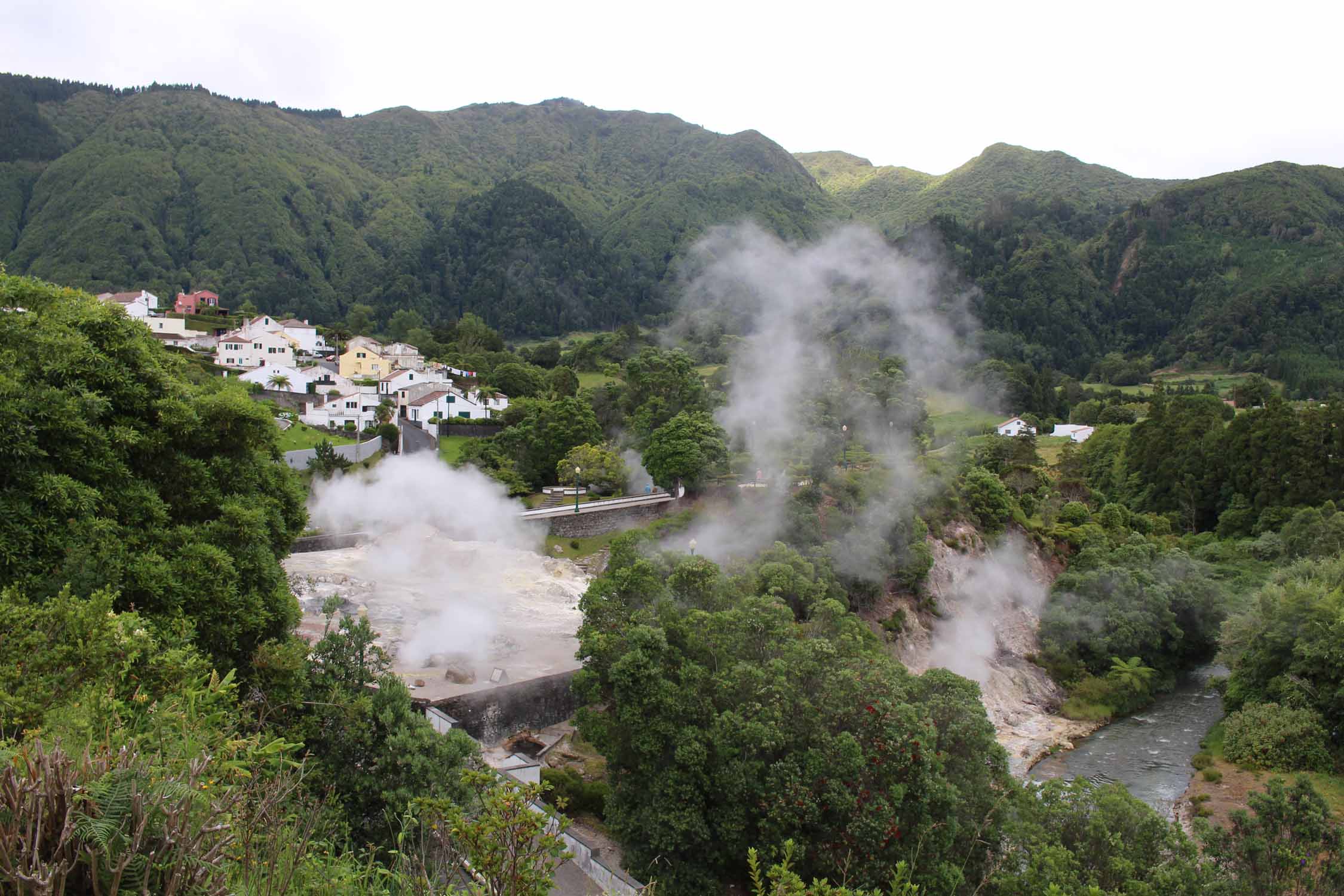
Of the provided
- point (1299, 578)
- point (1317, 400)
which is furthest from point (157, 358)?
point (1317, 400)

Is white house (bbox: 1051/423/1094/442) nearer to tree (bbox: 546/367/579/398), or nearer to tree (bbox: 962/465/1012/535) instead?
tree (bbox: 962/465/1012/535)

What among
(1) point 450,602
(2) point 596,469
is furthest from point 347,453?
(1) point 450,602

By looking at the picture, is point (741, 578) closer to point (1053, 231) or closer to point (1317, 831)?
point (1317, 831)

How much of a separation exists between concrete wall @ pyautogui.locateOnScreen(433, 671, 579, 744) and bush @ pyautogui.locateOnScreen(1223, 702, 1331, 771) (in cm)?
1374

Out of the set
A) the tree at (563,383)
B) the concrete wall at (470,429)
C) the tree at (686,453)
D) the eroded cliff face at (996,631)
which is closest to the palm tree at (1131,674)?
the eroded cliff face at (996,631)

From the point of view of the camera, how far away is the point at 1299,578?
20.9m

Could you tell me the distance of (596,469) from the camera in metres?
27.5

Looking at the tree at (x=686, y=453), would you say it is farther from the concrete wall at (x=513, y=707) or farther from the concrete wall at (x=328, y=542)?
the concrete wall at (x=513, y=707)

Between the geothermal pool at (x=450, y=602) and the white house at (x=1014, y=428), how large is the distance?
102 feet

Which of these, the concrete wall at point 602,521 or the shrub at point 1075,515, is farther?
the shrub at point 1075,515

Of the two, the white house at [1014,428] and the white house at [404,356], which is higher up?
the white house at [404,356]

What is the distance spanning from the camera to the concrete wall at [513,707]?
549 inches

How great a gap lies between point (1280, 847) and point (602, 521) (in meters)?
17.3

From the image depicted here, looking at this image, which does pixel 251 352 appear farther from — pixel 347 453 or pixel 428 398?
pixel 347 453
